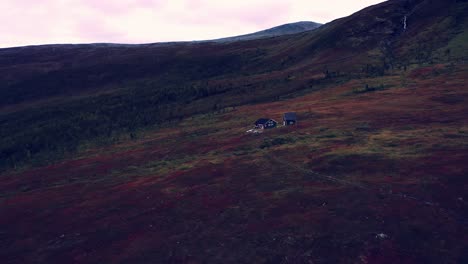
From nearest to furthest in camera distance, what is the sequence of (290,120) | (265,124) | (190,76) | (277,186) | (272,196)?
(272,196), (277,186), (265,124), (290,120), (190,76)

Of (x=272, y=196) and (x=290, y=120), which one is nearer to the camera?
(x=272, y=196)

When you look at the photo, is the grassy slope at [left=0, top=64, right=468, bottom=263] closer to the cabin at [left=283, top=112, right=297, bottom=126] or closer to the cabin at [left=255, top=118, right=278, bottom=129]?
the cabin at [left=283, top=112, right=297, bottom=126]

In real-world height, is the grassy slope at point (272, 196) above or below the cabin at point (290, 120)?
below

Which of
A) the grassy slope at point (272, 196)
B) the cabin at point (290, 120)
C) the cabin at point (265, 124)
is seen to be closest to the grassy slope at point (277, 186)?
the grassy slope at point (272, 196)

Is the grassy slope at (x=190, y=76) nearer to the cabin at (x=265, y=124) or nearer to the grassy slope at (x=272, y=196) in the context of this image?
the grassy slope at (x=272, y=196)

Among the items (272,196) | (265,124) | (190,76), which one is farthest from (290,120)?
(190,76)

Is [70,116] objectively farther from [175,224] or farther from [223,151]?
[175,224]

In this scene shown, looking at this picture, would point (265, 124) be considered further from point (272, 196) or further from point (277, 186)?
point (272, 196)

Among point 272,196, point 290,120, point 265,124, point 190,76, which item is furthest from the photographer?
point 190,76

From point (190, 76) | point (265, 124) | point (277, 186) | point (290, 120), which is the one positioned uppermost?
point (190, 76)

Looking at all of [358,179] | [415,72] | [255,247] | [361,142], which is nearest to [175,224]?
[255,247]
